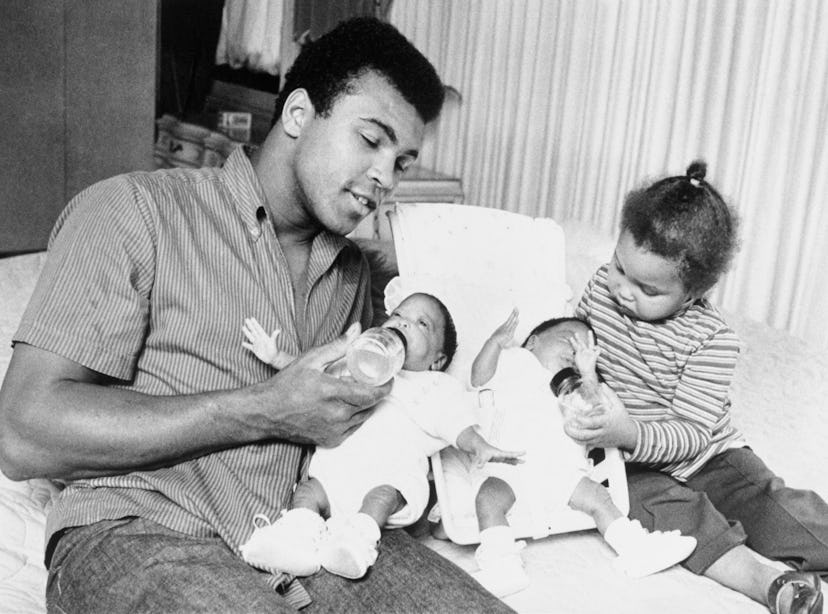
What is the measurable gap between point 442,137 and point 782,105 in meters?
1.83

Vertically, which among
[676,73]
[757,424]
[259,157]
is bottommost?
[757,424]

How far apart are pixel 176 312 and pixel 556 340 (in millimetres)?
895

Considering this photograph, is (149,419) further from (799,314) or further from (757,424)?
(799,314)

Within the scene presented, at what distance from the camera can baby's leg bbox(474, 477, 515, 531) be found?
1.78m

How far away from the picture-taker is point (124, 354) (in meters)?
1.53

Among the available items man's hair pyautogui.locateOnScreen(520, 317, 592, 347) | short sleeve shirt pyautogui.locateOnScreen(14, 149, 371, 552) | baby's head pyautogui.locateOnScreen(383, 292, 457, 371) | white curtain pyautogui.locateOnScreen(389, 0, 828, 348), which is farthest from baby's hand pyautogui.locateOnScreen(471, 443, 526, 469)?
white curtain pyautogui.locateOnScreen(389, 0, 828, 348)

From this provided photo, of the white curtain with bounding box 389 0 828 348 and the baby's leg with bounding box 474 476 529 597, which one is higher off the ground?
the white curtain with bounding box 389 0 828 348

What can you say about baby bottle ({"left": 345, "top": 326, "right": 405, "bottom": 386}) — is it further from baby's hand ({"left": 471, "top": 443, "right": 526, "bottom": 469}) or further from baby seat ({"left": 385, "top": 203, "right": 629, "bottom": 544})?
baby seat ({"left": 385, "top": 203, "right": 629, "bottom": 544})

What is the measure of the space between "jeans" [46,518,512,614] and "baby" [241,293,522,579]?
0.14 feet

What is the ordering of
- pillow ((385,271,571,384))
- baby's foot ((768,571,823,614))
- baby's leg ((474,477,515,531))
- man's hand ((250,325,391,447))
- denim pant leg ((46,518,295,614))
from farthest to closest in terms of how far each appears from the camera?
pillow ((385,271,571,384)) → baby's leg ((474,477,515,531)) → baby's foot ((768,571,823,614)) → man's hand ((250,325,391,447)) → denim pant leg ((46,518,295,614))

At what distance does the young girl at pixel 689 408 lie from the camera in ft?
6.23

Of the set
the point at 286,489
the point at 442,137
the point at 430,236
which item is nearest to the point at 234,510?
the point at 286,489

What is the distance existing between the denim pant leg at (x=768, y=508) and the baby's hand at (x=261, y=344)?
102 centimetres

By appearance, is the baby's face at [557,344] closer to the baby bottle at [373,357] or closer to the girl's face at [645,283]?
the girl's face at [645,283]
